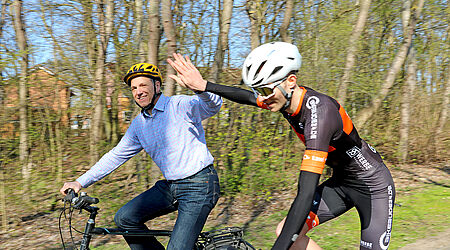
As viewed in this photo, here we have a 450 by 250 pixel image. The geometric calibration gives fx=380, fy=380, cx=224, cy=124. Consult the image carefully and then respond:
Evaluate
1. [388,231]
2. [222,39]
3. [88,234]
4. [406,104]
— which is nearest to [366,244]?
[388,231]

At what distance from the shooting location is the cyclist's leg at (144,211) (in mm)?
2943

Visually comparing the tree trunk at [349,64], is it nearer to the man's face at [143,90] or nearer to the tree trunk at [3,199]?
the man's face at [143,90]

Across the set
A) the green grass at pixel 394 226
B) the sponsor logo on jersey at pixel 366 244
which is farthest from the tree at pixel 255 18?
the sponsor logo on jersey at pixel 366 244

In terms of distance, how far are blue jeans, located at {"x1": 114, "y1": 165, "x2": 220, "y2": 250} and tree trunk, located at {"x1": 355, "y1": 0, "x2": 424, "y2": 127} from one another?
23.7ft

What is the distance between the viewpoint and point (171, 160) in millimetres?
2912

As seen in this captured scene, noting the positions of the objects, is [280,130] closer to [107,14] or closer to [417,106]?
[107,14]

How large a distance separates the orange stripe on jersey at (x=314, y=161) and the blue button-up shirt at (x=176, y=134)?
985 millimetres

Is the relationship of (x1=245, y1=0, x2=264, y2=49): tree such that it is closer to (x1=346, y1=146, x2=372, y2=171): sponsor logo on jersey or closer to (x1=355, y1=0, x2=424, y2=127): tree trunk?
(x1=355, y1=0, x2=424, y2=127): tree trunk

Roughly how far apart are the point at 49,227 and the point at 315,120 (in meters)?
5.86

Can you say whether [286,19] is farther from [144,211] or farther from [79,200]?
[79,200]

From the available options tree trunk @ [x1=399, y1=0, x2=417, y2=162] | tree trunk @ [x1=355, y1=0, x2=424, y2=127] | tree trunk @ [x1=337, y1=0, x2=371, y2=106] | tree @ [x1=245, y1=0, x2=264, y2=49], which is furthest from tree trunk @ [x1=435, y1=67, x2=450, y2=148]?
tree @ [x1=245, y1=0, x2=264, y2=49]

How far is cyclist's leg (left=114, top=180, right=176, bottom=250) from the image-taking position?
2.94 meters

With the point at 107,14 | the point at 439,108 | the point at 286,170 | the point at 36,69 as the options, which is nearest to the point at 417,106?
the point at 439,108

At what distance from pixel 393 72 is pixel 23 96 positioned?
8607mm
